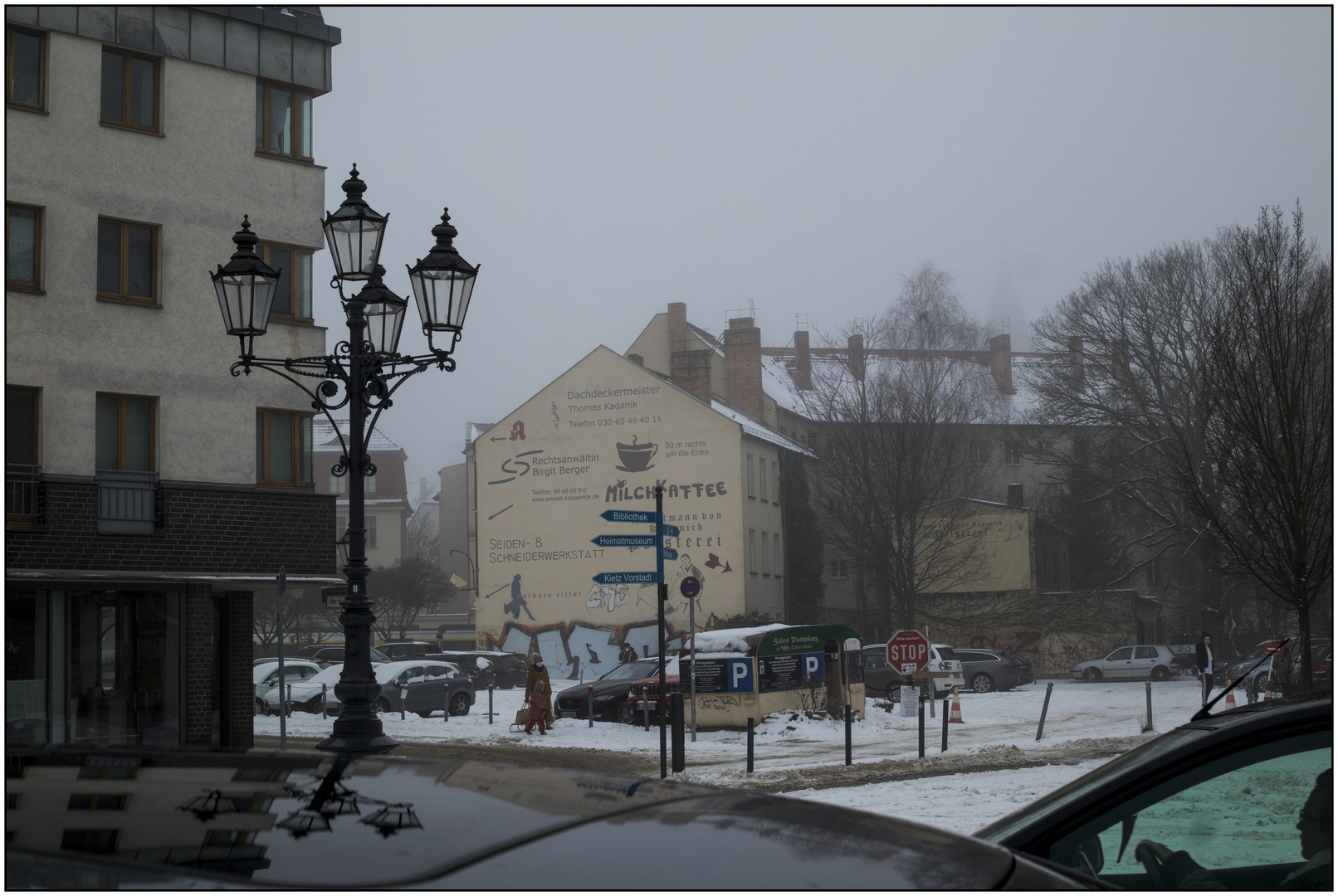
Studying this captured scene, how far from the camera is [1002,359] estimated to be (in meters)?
73.0

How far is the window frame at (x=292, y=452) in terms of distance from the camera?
22.9 meters

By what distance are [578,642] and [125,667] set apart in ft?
104

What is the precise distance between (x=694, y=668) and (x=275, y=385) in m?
10.1

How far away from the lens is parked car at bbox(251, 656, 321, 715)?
31234 mm

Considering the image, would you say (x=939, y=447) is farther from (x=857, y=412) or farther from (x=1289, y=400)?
(x=1289, y=400)

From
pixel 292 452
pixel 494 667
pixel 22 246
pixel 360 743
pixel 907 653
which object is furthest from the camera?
pixel 494 667

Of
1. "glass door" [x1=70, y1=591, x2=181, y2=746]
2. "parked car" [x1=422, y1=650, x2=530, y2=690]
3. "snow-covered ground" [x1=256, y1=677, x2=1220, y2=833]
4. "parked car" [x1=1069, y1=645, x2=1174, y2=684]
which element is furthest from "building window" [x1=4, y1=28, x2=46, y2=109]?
"parked car" [x1=1069, y1=645, x2=1174, y2=684]

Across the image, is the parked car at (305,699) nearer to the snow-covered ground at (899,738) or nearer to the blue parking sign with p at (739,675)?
the snow-covered ground at (899,738)

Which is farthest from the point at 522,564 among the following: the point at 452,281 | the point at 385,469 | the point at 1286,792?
the point at 1286,792

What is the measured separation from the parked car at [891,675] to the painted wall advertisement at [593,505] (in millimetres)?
12811

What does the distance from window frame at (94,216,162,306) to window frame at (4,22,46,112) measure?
78.5 inches

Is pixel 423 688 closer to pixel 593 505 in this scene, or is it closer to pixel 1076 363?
pixel 593 505

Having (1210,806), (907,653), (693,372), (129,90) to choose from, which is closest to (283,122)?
(129,90)

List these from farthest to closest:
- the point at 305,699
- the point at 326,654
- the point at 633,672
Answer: the point at 326,654, the point at 305,699, the point at 633,672
